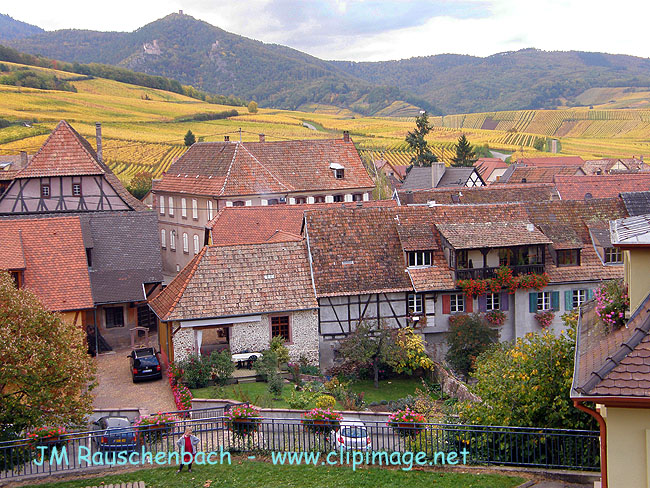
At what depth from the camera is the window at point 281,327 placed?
32.2 m

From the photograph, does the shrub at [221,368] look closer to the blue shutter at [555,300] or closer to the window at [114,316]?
the window at [114,316]

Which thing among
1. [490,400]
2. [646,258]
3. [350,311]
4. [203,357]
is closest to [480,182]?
[350,311]

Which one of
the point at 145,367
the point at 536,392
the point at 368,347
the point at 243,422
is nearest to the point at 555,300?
the point at 368,347

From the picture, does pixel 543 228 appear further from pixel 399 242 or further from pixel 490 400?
pixel 490 400

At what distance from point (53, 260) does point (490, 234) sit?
20726 millimetres

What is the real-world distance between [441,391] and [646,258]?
1934 cm

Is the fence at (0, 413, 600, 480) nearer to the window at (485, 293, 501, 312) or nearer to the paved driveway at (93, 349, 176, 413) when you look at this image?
the paved driveway at (93, 349, 176, 413)

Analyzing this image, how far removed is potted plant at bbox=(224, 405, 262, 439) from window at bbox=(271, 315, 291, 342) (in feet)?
46.2

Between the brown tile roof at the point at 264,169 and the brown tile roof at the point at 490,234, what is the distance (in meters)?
22.6

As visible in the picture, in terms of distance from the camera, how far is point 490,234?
34812 mm

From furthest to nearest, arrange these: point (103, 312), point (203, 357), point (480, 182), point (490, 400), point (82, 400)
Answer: point (480, 182), point (103, 312), point (203, 357), point (82, 400), point (490, 400)

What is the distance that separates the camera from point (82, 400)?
19.2 meters

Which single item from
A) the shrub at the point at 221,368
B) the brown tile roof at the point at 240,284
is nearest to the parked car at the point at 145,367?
the brown tile roof at the point at 240,284

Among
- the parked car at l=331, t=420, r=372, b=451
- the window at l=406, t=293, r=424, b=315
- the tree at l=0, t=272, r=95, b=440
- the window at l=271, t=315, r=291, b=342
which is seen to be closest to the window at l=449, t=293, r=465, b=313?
the window at l=406, t=293, r=424, b=315
